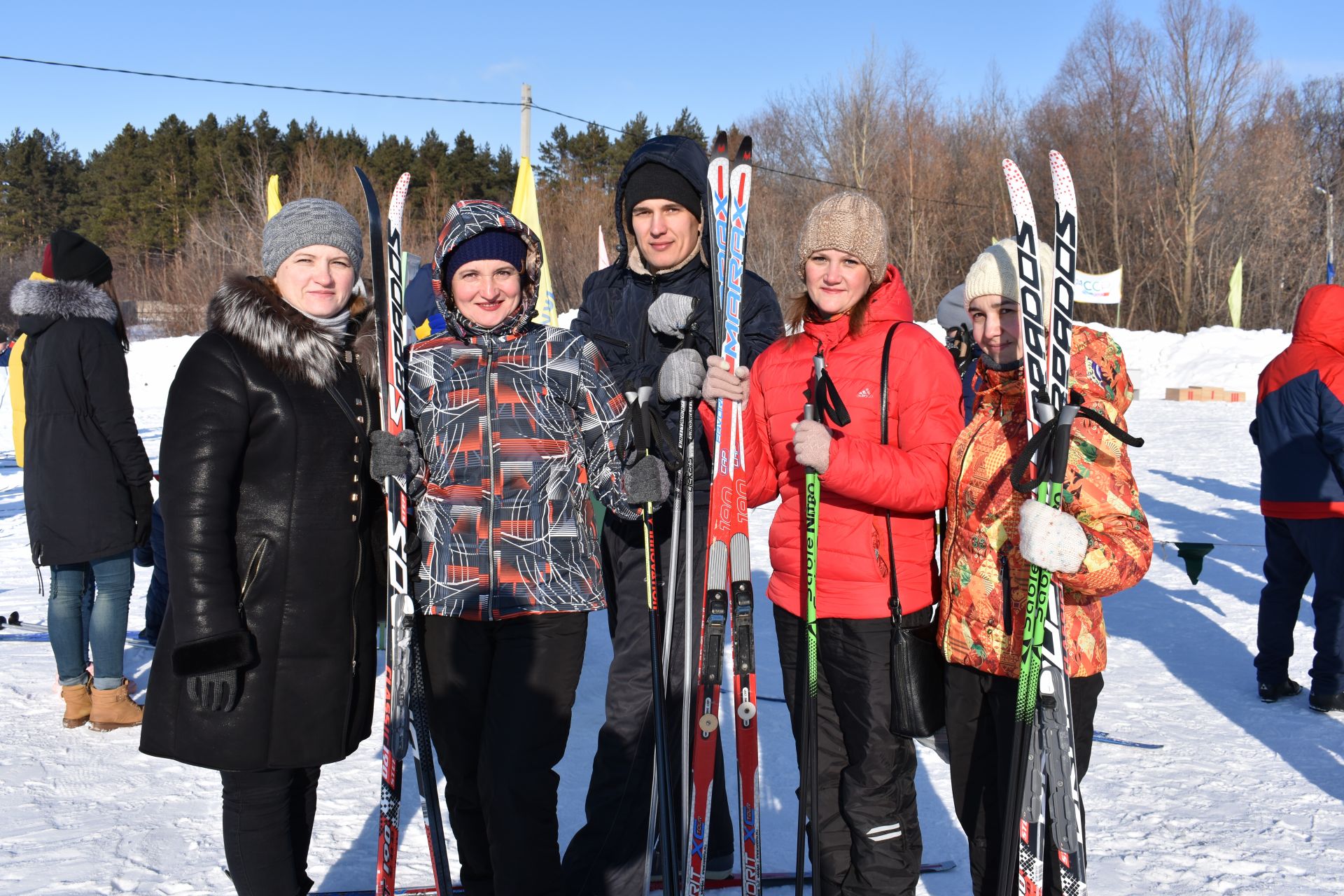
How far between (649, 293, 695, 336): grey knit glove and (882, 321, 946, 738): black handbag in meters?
0.64

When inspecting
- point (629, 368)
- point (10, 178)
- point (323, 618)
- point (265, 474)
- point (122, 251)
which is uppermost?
point (10, 178)

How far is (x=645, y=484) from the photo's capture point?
258cm

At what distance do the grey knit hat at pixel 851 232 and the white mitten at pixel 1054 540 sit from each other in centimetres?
81

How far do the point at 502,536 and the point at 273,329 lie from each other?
2.37 feet

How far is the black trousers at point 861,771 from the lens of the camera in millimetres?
2367

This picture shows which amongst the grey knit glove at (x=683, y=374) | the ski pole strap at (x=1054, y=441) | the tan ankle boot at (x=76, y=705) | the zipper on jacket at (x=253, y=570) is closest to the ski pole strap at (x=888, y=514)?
the ski pole strap at (x=1054, y=441)

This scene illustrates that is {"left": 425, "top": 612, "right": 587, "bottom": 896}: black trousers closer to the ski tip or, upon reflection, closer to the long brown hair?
the long brown hair

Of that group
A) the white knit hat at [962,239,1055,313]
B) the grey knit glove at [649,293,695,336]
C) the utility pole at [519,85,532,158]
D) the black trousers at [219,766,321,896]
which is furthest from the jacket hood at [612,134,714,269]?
the utility pole at [519,85,532,158]

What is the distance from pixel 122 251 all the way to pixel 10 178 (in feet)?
37.4

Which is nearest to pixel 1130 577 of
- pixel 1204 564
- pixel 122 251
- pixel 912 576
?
pixel 912 576

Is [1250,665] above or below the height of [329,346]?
below

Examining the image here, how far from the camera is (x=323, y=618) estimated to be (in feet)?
7.55

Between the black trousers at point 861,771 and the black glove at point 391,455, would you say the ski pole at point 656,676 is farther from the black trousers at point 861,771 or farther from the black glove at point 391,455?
the black glove at point 391,455

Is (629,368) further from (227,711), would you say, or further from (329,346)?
(227,711)
